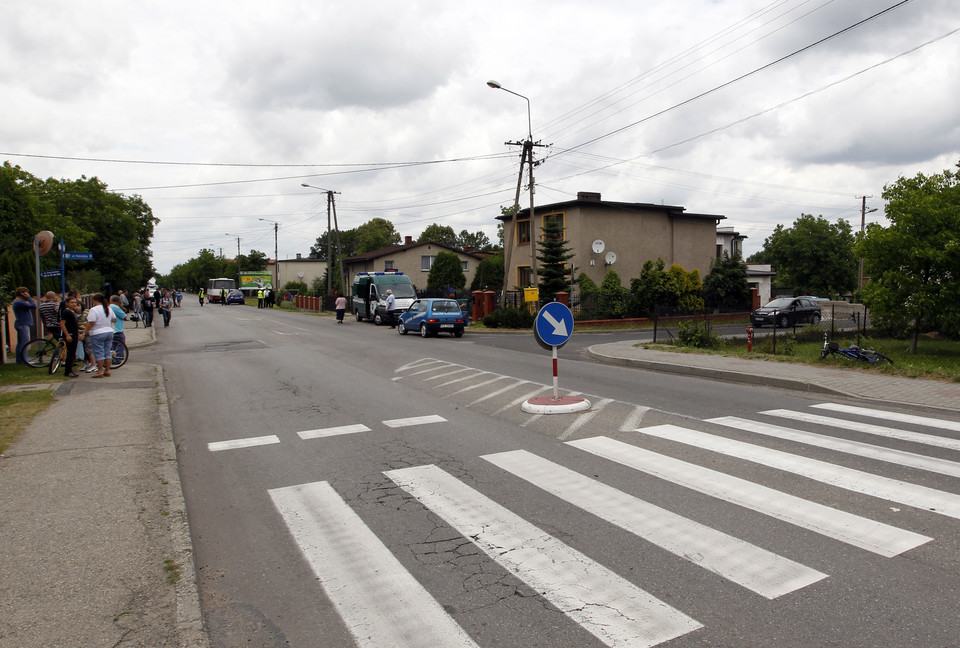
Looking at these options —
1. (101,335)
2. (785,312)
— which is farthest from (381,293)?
(101,335)

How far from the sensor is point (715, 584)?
3.64 metres

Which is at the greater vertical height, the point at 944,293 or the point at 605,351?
the point at 944,293

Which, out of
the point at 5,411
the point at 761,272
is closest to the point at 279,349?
the point at 5,411

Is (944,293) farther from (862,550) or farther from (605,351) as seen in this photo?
(862,550)

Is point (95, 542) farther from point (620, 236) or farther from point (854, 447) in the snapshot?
point (620, 236)

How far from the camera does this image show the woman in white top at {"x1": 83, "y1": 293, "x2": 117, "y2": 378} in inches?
505

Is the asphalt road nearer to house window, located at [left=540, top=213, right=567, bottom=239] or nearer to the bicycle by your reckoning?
the bicycle

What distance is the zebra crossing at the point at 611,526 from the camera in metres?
3.38

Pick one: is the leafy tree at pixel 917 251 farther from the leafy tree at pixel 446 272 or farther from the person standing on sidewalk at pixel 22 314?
the leafy tree at pixel 446 272

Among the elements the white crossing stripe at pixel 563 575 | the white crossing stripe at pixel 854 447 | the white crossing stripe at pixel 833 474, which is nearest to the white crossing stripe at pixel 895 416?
the white crossing stripe at pixel 854 447

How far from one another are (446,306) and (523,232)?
52.0 ft

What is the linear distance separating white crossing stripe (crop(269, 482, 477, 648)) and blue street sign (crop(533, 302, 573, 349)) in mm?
4769

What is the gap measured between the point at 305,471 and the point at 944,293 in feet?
47.1

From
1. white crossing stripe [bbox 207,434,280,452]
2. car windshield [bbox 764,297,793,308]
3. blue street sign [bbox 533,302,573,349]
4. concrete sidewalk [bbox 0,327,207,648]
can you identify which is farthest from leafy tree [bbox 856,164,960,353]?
car windshield [bbox 764,297,793,308]
